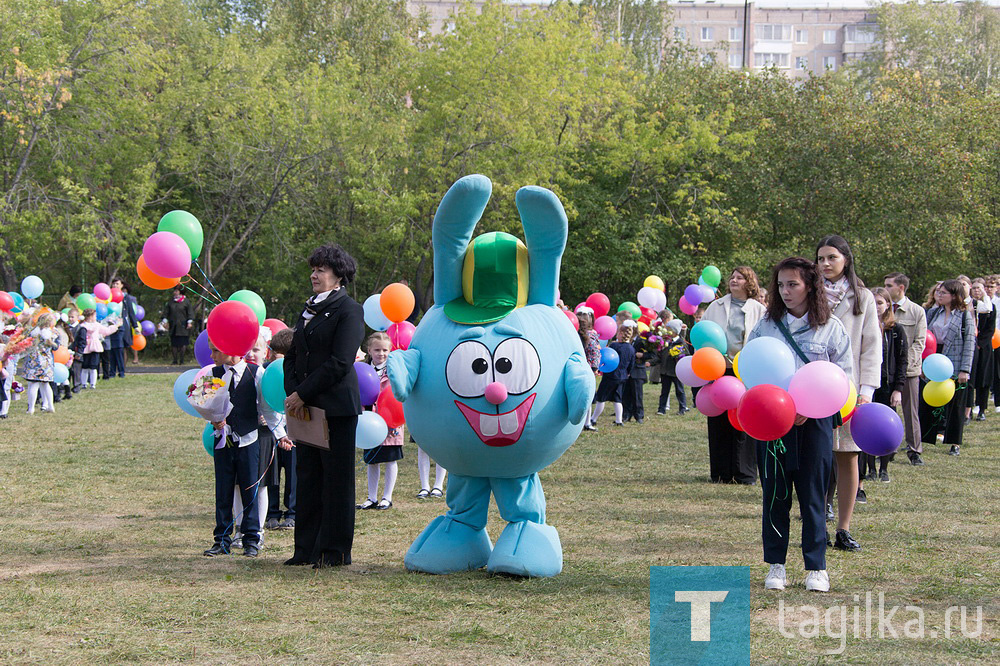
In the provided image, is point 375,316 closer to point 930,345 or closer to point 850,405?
point 850,405

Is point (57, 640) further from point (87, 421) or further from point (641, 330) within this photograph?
point (641, 330)

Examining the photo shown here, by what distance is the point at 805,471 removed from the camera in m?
5.95

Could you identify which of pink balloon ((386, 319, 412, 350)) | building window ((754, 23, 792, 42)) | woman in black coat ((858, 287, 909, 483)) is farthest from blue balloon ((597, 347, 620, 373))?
building window ((754, 23, 792, 42))

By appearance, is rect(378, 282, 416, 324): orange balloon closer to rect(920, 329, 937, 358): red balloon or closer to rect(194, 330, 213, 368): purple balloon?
rect(194, 330, 213, 368): purple balloon

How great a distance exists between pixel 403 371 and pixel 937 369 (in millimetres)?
6607

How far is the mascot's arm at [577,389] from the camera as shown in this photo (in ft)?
20.4

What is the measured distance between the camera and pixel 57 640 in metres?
5.07

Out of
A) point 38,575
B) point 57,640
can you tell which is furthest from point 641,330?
point 57,640

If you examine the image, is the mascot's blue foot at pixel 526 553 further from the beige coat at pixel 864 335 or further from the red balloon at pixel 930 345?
the red balloon at pixel 930 345

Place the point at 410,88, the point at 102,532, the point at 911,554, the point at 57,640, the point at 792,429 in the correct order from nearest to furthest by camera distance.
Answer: the point at 57,640
the point at 792,429
the point at 911,554
the point at 102,532
the point at 410,88

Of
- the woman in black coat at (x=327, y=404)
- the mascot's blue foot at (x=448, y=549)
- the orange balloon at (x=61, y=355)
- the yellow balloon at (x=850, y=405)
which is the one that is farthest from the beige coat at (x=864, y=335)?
the orange balloon at (x=61, y=355)

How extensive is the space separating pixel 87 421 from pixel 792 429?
1212cm

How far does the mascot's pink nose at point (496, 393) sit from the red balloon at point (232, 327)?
5.77 feet

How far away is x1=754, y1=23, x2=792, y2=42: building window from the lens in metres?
77.2
